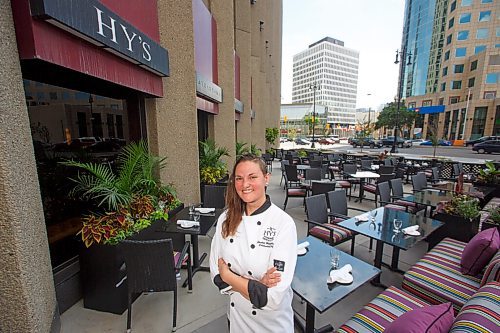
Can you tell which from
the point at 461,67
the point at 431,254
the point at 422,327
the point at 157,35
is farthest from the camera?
the point at 461,67

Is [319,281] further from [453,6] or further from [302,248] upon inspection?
[453,6]

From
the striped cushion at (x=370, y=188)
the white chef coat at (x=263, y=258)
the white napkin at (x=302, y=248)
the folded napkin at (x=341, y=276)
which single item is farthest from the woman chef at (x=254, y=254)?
the striped cushion at (x=370, y=188)

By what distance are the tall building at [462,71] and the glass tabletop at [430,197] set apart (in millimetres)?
26831

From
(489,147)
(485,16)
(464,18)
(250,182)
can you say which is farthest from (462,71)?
(250,182)

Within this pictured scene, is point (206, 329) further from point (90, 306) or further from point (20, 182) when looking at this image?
point (20, 182)

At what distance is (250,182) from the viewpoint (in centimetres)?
137

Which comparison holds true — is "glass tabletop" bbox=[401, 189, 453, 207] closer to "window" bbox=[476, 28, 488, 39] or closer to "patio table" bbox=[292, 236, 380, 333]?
"patio table" bbox=[292, 236, 380, 333]

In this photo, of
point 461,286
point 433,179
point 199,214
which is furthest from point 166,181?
point 433,179

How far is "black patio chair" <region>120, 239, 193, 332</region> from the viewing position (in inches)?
85.3

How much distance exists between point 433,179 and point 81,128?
31.9 feet

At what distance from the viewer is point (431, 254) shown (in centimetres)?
301

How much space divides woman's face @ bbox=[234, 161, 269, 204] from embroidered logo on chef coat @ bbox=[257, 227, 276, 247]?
177mm

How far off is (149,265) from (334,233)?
2.60 meters

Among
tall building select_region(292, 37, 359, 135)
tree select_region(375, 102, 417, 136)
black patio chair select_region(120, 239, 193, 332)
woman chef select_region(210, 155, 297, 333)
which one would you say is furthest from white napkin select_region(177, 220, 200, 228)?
tall building select_region(292, 37, 359, 135)
